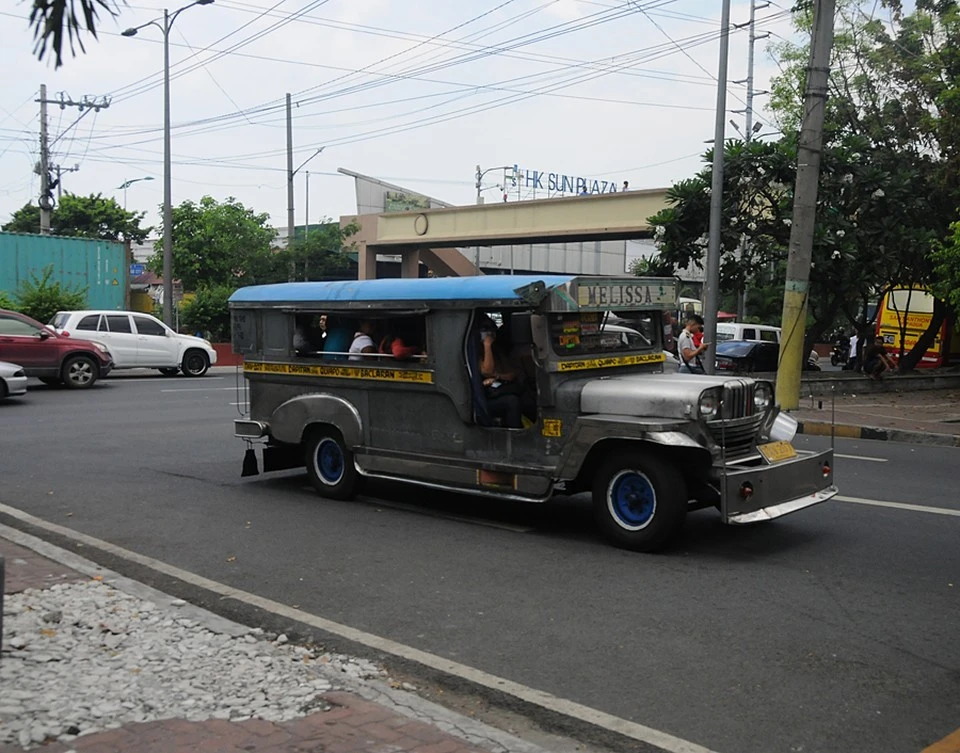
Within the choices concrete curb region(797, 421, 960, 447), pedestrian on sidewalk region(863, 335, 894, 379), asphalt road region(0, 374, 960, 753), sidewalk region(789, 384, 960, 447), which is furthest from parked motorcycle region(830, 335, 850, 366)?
asphalt road region(0, 374, 960, 753)

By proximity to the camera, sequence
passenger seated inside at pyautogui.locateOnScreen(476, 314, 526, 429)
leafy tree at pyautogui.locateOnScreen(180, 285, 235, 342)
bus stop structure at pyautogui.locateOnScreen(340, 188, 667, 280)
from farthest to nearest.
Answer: leafy tree at pyautogui.locateOnScreen(180, 285, 235, 342) < bus stop structure at pyautogui.locateOnScreen(340, 188, 667, 280) < passenger seated inside at pyautogui.locateOnScreen(476, 314, 526, 429)

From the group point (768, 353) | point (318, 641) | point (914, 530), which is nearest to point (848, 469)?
point (914, 530)

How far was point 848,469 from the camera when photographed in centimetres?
1160

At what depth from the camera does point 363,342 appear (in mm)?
9273

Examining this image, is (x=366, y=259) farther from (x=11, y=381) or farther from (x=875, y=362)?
(x=11, y=381)

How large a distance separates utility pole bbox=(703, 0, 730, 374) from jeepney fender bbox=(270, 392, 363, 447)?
37.8 feet

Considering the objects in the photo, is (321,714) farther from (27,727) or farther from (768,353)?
(768,353)

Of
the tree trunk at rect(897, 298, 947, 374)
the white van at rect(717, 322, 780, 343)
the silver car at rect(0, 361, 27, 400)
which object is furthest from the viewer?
the white van at rect(717, 322, 780, 343)

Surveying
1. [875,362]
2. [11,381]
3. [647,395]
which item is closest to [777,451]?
[647,395]

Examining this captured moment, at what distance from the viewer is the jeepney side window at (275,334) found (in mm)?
9891

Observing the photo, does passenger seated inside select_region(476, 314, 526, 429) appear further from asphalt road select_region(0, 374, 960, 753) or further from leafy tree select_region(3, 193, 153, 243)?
leafy tree select_region(3, 193, 153, 243)

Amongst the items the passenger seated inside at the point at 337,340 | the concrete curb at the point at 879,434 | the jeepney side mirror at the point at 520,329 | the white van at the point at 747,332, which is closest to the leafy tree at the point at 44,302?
the white van at the point at 747,332

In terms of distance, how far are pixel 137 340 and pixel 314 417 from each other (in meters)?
17.7

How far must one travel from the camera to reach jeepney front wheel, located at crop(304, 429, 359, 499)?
31.4 feet
